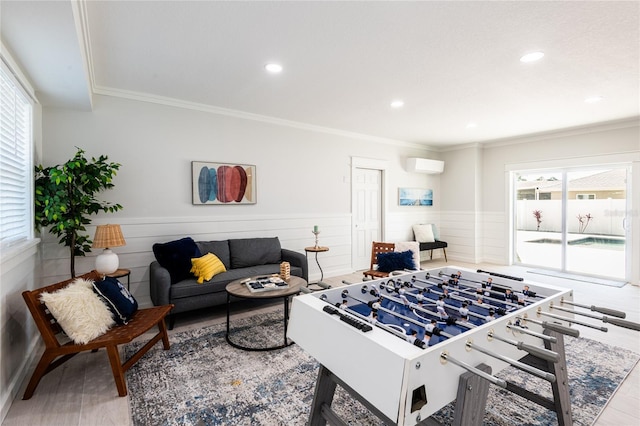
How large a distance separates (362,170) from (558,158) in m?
3.51

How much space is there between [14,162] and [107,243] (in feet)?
3.13

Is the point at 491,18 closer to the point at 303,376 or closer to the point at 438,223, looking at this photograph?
the point at 303,376

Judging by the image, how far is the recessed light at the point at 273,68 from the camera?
285 centimetres

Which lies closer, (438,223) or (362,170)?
(362,170)

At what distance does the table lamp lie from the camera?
2.97 m

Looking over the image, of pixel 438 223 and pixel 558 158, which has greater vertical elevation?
pixel 558 158

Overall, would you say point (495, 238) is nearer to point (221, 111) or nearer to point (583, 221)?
point (583, 221)

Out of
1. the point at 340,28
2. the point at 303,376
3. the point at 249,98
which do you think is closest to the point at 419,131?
the point at 249,98

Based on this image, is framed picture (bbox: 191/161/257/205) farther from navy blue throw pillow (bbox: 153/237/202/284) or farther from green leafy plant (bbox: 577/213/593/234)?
green leafy plant (bbox: 577/213/593/234)

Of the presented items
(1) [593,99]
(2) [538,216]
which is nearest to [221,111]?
(1) [593,99]

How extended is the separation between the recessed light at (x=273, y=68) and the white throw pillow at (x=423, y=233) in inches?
181

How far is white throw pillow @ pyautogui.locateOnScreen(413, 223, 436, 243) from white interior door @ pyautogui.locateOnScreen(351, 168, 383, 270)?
89 centimetres

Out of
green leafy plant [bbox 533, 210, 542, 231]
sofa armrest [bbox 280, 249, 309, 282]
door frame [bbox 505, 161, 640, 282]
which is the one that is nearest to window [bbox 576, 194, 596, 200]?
door frame [bbox 505, 161, 640, 282]

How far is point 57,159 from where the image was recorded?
323cm
